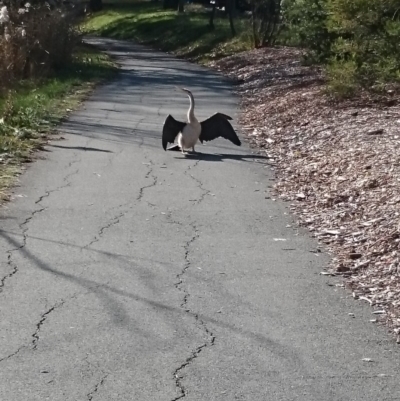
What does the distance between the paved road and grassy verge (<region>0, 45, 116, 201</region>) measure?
25.0 inches

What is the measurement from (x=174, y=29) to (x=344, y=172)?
34506 millimetres

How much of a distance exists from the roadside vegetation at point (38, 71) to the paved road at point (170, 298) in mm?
3446

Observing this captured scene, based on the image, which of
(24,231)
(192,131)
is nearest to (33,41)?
(192,131)

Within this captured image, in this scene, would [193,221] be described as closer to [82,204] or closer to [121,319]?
[82,204]

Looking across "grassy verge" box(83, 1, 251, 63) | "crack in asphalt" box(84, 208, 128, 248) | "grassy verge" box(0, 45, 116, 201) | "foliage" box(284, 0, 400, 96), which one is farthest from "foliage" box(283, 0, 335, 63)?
"crack in asphalt" box(84, 208, 128, 248)

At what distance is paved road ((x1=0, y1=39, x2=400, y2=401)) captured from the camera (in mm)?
5402

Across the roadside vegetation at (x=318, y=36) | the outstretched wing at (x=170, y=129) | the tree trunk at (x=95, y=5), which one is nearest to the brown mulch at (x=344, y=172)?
the roadside vegetation at (x=318, y=36)

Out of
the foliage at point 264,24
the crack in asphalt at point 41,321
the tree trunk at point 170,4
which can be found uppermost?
the crack in asphalt at point 41,321

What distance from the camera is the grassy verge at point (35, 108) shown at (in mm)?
12406

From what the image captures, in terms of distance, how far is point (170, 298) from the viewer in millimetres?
6883

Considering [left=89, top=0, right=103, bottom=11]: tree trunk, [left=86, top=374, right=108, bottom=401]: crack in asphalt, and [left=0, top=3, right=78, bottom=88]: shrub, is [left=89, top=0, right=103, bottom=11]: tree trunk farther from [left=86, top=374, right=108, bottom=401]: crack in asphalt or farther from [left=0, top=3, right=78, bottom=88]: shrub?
[left=86, top=374, right=108, bottom=401]: crack in asphalt

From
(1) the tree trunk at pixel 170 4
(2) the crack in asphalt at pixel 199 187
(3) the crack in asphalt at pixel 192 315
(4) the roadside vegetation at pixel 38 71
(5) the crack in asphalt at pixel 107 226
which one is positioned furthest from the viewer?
(1) the tree trunk at pixel 170 4

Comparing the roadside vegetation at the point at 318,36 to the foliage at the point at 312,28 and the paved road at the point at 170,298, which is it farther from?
the paved road at the point at 170,298

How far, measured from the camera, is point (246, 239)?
8.72m
